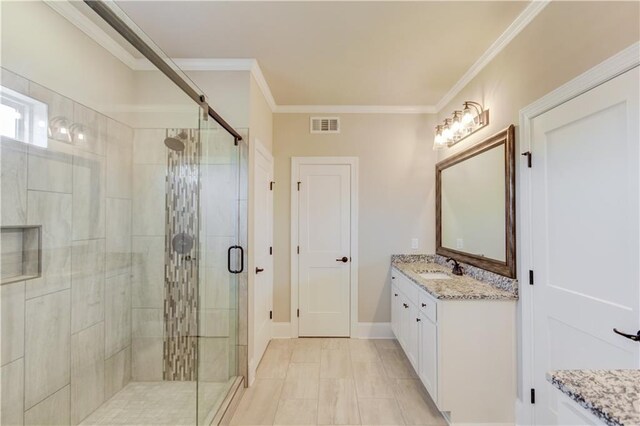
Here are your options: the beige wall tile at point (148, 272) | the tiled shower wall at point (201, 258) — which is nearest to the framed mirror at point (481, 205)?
the tiled shower wall at point (201, 258)

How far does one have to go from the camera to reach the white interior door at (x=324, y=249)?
3.39 meters

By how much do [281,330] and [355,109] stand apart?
281 cm

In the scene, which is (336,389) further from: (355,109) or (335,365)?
(355,109)

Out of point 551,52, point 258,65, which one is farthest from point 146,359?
point 551,52

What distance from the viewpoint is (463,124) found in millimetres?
2621

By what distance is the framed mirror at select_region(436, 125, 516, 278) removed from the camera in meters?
2.02

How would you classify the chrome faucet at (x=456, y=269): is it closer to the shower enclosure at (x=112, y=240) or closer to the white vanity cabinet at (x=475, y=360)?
the white vanity cabinet at (x=475, y=360)

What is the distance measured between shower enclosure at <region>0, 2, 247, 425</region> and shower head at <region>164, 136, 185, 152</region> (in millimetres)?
10

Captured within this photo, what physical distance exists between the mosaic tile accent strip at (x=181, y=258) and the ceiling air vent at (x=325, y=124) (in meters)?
1.54

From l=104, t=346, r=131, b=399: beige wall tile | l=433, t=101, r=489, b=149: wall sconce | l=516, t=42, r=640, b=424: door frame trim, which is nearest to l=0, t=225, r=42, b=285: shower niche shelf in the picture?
l=104, t=346, r=131, b=399: beige wall tile

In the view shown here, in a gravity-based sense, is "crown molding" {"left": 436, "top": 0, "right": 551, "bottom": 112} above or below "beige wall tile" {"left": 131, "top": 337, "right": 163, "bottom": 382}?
above

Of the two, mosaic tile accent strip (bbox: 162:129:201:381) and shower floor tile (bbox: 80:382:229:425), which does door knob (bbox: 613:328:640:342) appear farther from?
mosaic tile accent strip (bbox: 162:129:201:381)

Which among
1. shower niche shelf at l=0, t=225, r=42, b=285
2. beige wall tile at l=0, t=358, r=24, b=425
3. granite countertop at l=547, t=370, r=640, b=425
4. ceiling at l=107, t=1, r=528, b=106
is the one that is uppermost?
ceiling at l=107, t=1, r=528, b=106

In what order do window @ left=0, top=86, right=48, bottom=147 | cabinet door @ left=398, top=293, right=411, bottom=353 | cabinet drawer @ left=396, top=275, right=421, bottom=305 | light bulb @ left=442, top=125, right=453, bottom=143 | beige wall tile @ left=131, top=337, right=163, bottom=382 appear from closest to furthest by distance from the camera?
1. window @ left=0, top=86, right=48, bottom=147
2. beige wall tile @ left=131, top=337, right=163, bottom=382
3. cabinet drawer @ left=396, top=275, right=421, bottom=305
4. cabinet door @ left=398, top=293, right=411, bottom=353
5. light bulb @ left=442, top=125, right=453, bottom=143
